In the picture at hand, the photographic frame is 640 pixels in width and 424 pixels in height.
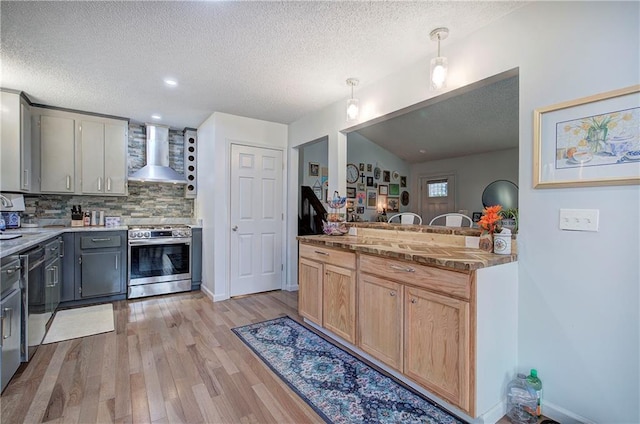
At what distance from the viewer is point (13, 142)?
10.1ft

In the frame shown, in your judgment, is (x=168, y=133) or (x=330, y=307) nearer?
(x=330, y=307)

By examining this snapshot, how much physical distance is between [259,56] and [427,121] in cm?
398

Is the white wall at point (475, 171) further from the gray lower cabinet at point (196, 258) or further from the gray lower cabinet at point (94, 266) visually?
the gray lower cabinet at point (94, 266)

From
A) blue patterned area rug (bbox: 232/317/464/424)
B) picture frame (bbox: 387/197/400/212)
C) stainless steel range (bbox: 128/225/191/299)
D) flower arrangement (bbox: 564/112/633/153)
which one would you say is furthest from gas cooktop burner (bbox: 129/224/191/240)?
picture frame (bbox: 387/197/400/212)

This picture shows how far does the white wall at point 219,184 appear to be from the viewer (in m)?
3.73

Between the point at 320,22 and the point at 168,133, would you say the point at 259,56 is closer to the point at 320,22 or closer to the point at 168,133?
the point at 320,22

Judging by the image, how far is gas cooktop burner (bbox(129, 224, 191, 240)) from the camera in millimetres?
3717

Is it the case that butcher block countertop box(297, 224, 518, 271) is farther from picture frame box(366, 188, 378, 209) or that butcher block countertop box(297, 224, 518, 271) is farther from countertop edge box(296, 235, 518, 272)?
picture frame box(366, 188, 378, 209)

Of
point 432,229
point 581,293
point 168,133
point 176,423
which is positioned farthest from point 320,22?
point 168,133

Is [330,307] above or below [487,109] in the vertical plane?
below

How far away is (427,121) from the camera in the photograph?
5449mm

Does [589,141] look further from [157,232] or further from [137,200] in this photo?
[137,200]

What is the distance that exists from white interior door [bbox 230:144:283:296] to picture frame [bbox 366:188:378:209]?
2881 mm

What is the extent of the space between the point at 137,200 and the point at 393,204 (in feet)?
17.2
